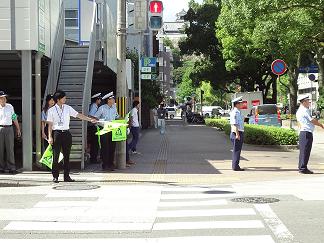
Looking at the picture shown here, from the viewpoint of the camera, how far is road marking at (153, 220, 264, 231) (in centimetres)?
718

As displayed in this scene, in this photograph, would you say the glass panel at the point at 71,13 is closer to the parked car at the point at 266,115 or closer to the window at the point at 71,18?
the window at the point at 71,18

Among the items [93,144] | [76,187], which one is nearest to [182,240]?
[76,187]

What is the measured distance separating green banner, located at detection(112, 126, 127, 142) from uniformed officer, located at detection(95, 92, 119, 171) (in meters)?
0.36

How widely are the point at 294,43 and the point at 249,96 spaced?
16.4 meters

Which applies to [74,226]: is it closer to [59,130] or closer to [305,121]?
[59,130]

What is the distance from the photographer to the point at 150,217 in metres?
7.99

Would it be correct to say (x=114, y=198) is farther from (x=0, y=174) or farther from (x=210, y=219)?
(x=0, y=174)

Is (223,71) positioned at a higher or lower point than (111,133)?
higher

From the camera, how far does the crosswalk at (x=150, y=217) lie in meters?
6.81

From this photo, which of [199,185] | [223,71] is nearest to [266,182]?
[199,185]

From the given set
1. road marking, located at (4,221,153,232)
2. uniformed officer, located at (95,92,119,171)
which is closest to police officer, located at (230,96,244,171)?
uniformed officer, located at (95,92,119,171)

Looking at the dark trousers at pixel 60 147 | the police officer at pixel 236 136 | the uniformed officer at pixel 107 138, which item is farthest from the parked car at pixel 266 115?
the dark trousers at pixel 60 147

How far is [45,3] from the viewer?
13852 millimetres

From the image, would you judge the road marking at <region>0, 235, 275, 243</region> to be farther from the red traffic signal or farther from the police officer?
the red traffic signal
